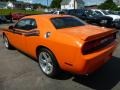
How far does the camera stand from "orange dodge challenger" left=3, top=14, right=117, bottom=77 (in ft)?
15.0

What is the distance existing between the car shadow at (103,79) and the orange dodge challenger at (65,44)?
1.27ft

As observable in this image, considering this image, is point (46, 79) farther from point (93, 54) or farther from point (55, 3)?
point (55, 3)

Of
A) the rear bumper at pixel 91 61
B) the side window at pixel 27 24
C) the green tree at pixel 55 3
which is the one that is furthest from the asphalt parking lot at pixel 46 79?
the green tree at pixel 55 3

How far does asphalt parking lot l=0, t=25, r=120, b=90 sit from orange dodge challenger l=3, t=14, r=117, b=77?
31 cm

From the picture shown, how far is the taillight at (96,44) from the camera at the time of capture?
4.58m

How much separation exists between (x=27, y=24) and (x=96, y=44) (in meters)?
2.52

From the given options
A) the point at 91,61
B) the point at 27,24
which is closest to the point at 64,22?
the point at 27,24

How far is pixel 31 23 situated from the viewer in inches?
248

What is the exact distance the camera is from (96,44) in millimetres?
4852

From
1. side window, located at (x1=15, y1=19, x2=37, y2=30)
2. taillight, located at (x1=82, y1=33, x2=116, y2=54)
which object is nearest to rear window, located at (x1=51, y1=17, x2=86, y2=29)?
side window, located at (x1=15, y1=19, x2=37, y2=30)

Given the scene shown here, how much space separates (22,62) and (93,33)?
283 centimetres

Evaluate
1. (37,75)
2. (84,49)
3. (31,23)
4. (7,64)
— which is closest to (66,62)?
(84,49)

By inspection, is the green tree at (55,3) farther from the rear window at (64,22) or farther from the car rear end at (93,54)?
the car rear end at (93,54)

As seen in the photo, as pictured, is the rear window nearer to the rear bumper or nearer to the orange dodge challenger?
the orange dodge challenger
